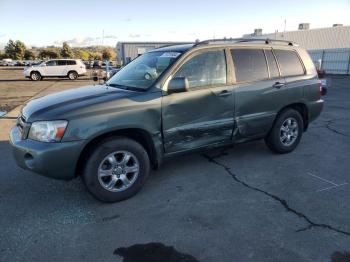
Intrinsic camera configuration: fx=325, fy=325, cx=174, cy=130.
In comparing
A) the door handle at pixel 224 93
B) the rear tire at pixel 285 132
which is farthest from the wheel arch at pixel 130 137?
the rear tire at pixel 285 132

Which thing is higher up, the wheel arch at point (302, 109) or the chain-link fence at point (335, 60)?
the chain-link fence at point (335, 60)

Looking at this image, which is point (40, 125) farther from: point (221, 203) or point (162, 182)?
point (221, 203)

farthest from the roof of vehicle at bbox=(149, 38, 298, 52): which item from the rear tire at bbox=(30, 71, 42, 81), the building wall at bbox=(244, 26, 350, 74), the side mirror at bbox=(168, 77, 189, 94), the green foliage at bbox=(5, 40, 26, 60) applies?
the green foliage at bbox=(5, 40, 26, 60)

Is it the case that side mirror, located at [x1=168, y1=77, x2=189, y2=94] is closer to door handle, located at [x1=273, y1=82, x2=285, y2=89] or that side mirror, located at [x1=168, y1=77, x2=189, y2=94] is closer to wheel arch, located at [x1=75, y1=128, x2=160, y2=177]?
wheel arch, located at [x1=75, y1=128, x2=160, y2=177]

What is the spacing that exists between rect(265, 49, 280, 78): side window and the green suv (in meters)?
0.02

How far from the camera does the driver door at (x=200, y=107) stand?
4168mm

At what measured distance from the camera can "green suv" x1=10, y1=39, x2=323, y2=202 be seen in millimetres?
3570

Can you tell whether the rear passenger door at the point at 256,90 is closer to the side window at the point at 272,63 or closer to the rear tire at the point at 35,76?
the side window at the point at 272,63

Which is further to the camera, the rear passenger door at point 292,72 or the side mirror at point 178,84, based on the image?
the rear passenger door at point 292,72

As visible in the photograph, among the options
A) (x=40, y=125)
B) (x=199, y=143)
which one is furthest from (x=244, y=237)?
(x=40, y=125)

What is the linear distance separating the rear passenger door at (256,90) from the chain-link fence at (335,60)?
878 inches

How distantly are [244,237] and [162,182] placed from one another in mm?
1613

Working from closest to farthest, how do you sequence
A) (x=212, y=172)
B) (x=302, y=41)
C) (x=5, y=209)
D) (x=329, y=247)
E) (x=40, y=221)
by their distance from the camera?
(x=329, y=247)
(x=40, y=221)
(x=5, y=209)
(x=212, y=172)
(x=302, y=41)

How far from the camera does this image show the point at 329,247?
301 centimetres
